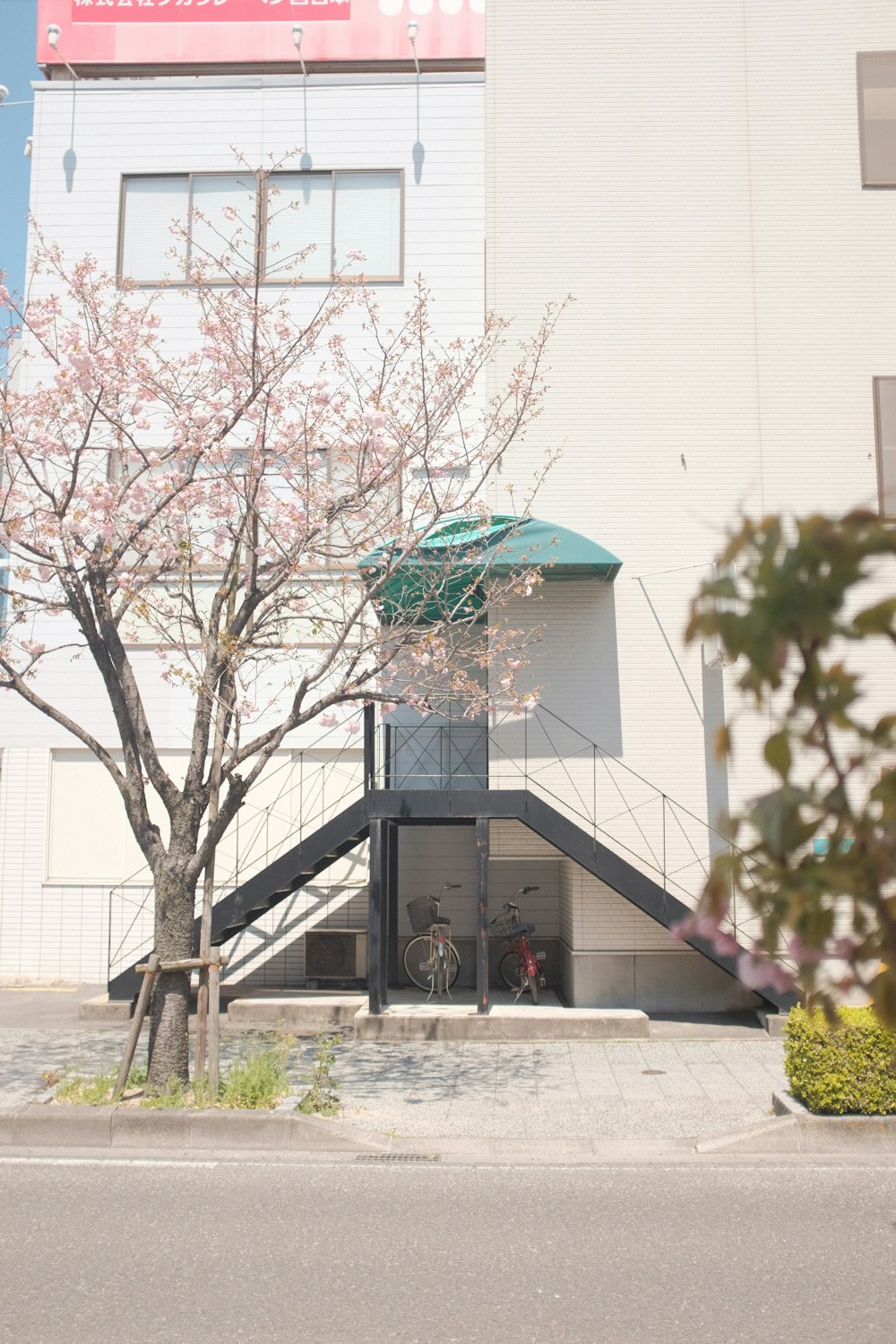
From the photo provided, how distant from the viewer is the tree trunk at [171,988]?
392 inches

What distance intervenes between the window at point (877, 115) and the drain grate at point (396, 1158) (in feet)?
41.4

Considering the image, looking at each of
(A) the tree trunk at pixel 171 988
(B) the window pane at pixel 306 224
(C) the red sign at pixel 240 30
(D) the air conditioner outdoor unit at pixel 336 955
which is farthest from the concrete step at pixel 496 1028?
(C) the red sign at pixel 240 30

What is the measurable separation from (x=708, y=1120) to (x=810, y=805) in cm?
856

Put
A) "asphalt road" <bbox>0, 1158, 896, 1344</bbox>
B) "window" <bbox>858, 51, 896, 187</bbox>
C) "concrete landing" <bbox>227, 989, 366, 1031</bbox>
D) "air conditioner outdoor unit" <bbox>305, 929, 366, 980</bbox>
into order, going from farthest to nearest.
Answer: "window" <bbox>858, 51, 896, 187</bbox> → "air conditioner outdoor unit" <bbox>305, 929, 366, 980</bbox> → "concrete landing" <bbox>227, 989, 366, 1031</bbox> → "asphalt road" <bbox>0, 1158, 896, 1344</bbox>

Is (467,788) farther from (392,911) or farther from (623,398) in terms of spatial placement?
(623,398)

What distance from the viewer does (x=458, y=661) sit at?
49.1ft

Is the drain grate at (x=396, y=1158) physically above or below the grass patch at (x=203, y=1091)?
below

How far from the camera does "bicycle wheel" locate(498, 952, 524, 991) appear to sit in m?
15.0

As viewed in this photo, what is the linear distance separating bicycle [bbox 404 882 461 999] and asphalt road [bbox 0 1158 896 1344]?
5.74 metres

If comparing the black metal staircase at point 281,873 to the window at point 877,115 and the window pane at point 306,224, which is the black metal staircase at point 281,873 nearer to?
the window pane at point 306,224

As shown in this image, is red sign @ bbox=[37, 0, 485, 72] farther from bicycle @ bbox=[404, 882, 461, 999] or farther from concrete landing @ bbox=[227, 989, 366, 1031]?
concrete landing @ bbox=[227, 989, 366, 1031]

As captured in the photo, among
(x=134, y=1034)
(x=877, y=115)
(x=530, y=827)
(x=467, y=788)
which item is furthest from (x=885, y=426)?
(x=134, y=1034)

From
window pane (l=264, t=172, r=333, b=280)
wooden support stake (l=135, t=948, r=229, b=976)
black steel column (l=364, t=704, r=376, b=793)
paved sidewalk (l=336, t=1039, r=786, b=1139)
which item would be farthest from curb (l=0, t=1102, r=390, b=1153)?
window pane (l=264, t=172, r=333, b=280)

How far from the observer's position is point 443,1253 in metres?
6.95
